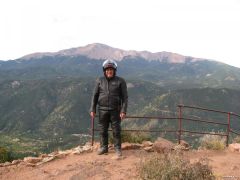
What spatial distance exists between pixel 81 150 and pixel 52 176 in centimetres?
208

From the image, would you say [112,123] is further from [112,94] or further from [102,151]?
[102,151]

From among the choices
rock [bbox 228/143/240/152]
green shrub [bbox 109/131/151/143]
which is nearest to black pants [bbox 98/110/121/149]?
green shrub [bbox 109/131/151/143]

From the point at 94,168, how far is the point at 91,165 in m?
0.26

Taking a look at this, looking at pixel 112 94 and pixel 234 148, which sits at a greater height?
pixel 112 94

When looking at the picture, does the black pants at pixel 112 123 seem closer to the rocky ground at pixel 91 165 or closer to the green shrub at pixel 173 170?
the rocky ground at pixel 91 165

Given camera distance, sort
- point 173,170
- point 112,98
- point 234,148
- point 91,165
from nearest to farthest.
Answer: point 173,170
point 91,165
point 112,98
point 234,148

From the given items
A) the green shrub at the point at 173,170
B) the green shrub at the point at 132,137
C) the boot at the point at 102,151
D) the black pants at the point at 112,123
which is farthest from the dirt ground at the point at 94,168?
the green shrub at the point at 132,137

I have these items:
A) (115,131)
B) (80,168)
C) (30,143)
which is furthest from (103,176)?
(30,143)

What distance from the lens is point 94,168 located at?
8961mm

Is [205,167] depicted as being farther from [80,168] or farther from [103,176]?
[80,168]

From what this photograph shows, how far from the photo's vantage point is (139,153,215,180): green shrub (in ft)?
20.7

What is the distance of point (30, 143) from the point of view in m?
170

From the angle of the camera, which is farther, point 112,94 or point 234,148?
point 234,148

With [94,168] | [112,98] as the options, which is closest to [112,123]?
[112,98]
